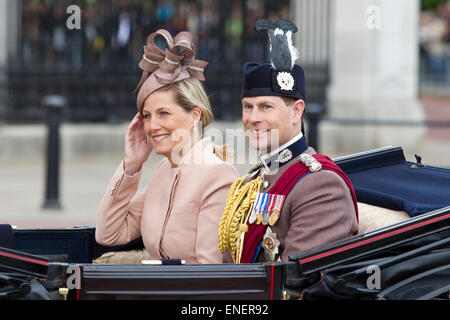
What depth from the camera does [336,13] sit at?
12328 millimetres

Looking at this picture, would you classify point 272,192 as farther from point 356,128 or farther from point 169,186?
point 356,128

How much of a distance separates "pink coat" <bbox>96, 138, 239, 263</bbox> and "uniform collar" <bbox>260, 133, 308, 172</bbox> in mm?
254

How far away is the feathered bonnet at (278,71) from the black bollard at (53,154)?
5318 mm

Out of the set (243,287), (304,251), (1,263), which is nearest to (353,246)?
(304,251)

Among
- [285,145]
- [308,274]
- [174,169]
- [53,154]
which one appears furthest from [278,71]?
[53,154]

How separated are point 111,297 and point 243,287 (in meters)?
0.42

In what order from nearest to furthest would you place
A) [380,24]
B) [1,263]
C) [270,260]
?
[1,263]
[270,260]
[380,24]

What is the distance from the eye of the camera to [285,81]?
3.22 meters

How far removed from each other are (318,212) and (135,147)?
0.87 m

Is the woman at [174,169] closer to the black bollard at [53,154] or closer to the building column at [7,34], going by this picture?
the black bollard at [53,154]

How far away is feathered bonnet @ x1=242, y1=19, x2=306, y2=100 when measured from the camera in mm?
3217

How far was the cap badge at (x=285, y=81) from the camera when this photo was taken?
3.21m

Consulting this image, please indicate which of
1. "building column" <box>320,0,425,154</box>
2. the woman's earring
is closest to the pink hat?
the woman's earring
